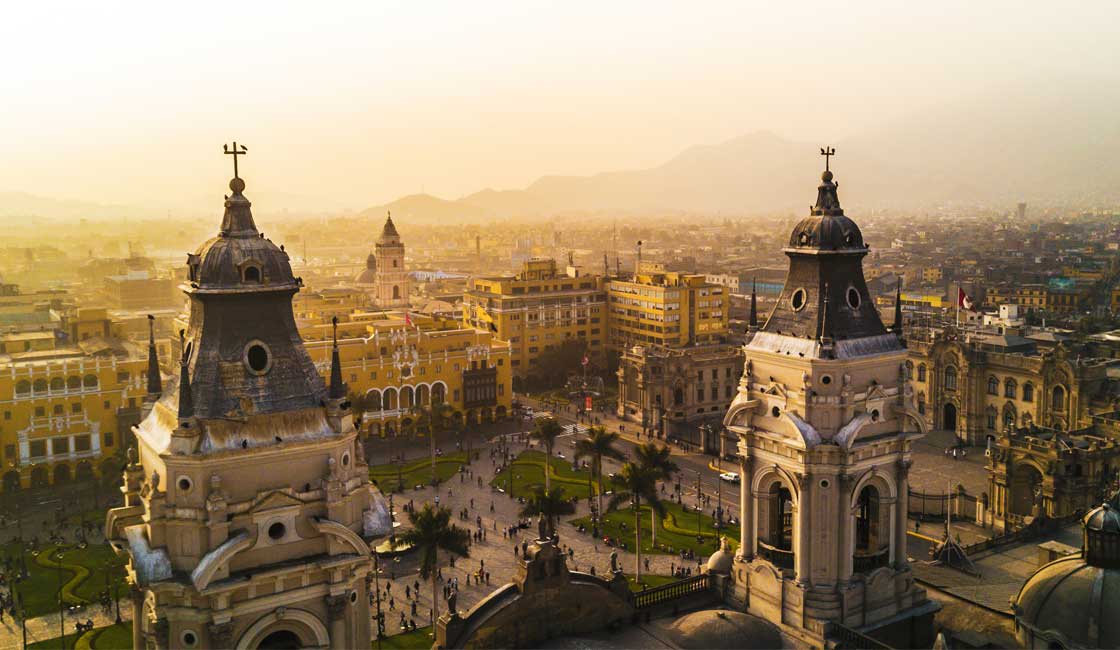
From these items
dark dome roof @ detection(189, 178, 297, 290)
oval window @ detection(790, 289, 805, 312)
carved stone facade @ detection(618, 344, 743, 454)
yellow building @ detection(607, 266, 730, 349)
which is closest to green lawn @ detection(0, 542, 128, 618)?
dark dome roof @ detection(189, 178, 297, 290)

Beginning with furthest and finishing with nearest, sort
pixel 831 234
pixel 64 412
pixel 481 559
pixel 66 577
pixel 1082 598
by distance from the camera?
1. pixel 64 412
2. pixel 481 559
3. pixel 66 577
4. pixel 831 234
5. pixel 1082 598

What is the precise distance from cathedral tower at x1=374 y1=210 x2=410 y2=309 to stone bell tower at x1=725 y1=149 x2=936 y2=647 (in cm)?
11808

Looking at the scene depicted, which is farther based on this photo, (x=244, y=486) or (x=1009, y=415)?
(x=1009, y=415)

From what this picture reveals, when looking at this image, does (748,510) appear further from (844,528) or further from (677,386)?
(677,386)

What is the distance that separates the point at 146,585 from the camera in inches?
798

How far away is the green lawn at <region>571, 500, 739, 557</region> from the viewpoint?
6356cm

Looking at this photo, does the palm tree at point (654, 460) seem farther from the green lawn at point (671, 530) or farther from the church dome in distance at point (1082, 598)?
the church dome in distance at point (1082, 598)

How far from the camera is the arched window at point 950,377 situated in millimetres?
86688

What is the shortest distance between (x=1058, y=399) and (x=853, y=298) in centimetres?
5692

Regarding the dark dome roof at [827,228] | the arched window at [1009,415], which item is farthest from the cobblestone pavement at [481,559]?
the arched window at [1009,415]

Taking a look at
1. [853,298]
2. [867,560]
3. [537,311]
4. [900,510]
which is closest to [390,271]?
[537,311]

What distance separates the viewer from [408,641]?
163 feet

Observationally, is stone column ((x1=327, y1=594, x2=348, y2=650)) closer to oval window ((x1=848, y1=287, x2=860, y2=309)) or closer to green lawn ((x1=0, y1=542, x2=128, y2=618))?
oval window ((x1=848, y1=287, x2=860, y2=309))

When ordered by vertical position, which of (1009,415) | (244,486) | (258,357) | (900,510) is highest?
(258,357)
